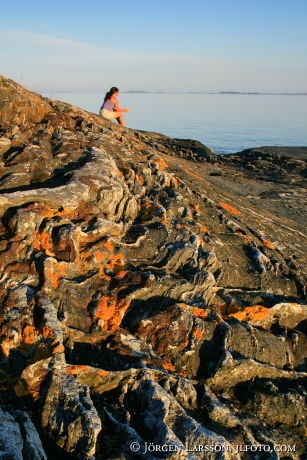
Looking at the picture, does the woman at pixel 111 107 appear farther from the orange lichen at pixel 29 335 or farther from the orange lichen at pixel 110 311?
the orange lichen at pixel 29 335

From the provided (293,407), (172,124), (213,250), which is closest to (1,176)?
(213,250)

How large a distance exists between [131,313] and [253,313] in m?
2.10

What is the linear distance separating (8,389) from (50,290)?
1659mm

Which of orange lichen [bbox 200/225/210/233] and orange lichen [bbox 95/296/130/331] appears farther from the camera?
orange lichen [bbox 200/225/210/233]

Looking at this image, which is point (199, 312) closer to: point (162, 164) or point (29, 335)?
point (29, 335)

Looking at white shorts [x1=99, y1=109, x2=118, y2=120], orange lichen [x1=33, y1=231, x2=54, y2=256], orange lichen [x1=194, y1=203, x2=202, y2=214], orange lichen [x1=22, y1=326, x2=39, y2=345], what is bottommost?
orange lichen [x1=22, y1=326, x2=39, y2=345]

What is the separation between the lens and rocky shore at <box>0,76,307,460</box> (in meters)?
4.65

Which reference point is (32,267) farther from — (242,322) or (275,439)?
(275,439)

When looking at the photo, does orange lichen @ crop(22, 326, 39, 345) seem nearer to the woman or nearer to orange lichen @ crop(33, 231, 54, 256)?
orange lichen @ crop(33, 231, 54, 256)

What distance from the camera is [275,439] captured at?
209 inches

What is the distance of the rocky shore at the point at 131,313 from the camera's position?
4.65 m

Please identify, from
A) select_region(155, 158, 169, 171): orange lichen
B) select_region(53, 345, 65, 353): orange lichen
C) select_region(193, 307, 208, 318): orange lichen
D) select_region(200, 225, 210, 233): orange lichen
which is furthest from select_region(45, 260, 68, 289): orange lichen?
select_region(155, 158, 169, 171): orange lichen

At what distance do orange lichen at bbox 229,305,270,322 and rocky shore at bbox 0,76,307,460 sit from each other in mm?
33

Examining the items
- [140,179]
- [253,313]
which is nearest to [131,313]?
[253,313]
